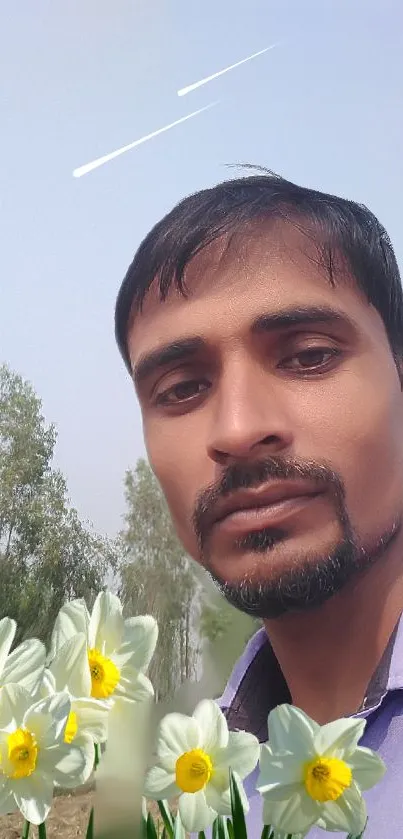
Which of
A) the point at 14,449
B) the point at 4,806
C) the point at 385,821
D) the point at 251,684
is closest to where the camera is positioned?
the point at 4,806

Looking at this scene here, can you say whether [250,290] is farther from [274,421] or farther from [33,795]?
[33,795]

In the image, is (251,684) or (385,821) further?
(251,684)

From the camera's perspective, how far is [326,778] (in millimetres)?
382

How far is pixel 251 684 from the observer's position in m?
0.92

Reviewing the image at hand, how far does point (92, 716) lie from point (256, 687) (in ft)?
1.86

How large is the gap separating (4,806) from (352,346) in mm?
592

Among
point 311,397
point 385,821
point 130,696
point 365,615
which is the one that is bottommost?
point 385,821

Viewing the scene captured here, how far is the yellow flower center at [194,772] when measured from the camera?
41cm

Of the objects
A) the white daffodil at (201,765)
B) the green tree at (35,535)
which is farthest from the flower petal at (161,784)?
the green tree at (35,535)

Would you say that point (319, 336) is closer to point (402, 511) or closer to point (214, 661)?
point (402, 511)

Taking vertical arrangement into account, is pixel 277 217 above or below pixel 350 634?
above

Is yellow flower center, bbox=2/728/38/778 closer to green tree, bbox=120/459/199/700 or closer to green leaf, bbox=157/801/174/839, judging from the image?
green leaf, bbox=157/801/174/839

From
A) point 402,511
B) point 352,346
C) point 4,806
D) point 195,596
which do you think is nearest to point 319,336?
point 352,346

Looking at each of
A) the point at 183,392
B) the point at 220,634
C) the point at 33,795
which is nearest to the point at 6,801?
the point at 33,795
